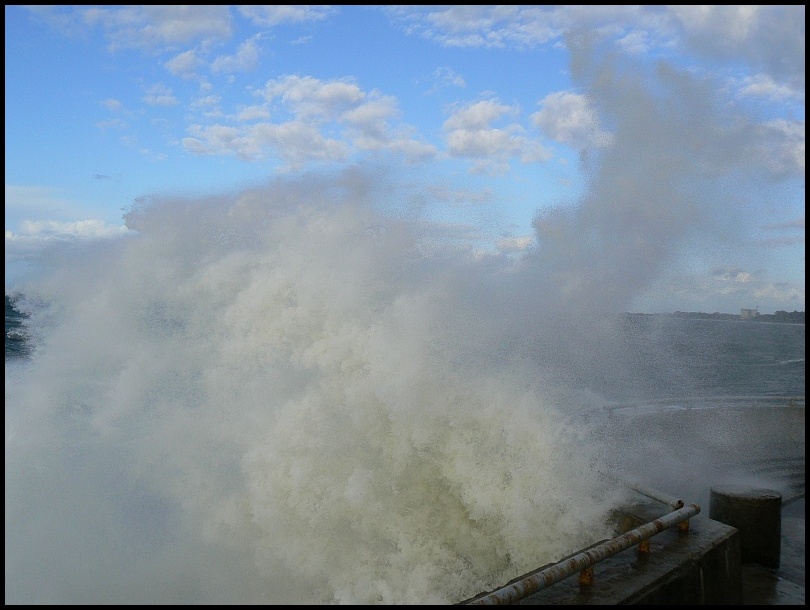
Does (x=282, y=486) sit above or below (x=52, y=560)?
above

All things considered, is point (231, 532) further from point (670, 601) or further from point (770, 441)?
point (770, 441)

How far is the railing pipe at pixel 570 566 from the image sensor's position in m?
3.22

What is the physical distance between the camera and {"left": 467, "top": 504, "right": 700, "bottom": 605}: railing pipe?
3.22 m

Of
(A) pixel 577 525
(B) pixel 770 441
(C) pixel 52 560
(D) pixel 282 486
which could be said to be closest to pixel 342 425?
Result: (D) pixel 282 486

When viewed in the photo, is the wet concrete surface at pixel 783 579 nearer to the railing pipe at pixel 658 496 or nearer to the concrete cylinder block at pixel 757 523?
the concrete cylinder block at pixel 757 523

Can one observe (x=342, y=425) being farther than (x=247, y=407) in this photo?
No

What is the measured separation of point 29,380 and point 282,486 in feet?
14.1

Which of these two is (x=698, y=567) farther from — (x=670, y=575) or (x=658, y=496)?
(x=658, y=496)

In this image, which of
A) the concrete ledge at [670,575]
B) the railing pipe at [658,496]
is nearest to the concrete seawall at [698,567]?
the concrete ledge at [670,575]

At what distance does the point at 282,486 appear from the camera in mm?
6688

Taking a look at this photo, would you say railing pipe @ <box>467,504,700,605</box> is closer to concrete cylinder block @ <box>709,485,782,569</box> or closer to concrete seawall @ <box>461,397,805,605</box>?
concrete seawall @ <box>461,397,805,605</box>

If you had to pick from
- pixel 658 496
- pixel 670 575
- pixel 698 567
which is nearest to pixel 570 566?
pixel 670 575

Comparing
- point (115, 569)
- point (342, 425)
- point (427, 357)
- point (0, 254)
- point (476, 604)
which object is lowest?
point (115, 569)

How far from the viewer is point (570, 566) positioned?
11.8ft
